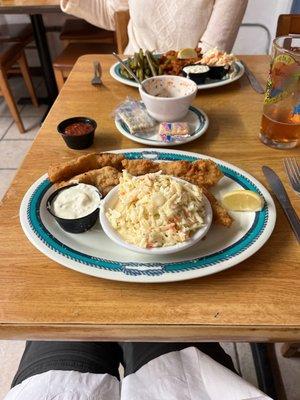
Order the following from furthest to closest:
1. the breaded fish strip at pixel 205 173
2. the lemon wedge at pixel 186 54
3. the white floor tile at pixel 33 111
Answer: the white floor tile at pixel 33 111, the lemon wedge at pixel 186 54, the breaded fish strip at pixel 205 173

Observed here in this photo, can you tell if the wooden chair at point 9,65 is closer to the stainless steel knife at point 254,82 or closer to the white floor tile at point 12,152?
the white floor tile at point 12,152

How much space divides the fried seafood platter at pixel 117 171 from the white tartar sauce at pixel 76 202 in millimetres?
23

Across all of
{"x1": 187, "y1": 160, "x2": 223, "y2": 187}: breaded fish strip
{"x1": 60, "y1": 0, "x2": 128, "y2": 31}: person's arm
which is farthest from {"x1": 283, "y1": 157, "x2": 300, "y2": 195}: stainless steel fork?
{"x1": 60, "y1": 0, "x2": 128, "y2": 31}: person's arm

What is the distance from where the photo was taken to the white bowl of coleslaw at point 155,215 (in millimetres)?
632

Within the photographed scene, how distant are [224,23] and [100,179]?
1354mm

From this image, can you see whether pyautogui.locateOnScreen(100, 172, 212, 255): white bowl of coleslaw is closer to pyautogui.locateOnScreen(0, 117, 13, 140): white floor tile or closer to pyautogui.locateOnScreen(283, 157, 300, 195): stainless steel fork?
pyautogui.locateOnScreen(283, 157, 300, 195): stainless steel fork

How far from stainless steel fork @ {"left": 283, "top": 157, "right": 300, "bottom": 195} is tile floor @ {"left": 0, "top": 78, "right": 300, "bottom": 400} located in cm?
86

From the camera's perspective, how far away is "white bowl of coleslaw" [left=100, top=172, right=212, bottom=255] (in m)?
0.63

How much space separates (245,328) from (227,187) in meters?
0.35

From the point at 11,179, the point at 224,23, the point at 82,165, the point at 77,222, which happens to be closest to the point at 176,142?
the point at 82,165

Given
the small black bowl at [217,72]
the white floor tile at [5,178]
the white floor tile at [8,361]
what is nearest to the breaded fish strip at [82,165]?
the small black bowl at [217,72]

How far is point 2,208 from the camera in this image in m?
0.77

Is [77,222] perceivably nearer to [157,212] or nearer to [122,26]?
[157,212]

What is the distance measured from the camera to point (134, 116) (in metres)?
1.04
